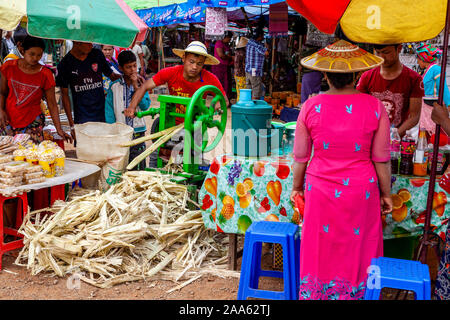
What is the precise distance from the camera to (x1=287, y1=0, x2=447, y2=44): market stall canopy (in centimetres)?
339

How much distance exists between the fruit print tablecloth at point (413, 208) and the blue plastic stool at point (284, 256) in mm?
806

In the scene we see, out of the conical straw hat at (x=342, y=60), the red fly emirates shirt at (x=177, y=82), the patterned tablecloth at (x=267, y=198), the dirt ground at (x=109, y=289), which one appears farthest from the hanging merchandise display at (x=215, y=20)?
the conical straw hat at (x=342, y=60)

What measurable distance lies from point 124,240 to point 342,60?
2.54 metres

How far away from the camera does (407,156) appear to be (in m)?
3.52

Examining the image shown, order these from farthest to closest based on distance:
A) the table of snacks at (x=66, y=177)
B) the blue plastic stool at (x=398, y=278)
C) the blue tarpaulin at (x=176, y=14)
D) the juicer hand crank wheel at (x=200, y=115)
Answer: the blue tarpaulin at (x=176, y=14) < the juicer hand crank wheel at (x=200, y=115) < the table of snacks at (x=66, y=177) < the blue plastic stool at (x=398, y=278)

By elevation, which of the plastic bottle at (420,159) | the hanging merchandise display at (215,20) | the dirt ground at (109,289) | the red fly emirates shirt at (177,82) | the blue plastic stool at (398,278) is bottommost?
the dirt ground at (109,289)

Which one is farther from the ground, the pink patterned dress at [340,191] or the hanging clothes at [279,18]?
the hanging clothes at [279,18]

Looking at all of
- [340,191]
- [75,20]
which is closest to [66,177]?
[75,20]

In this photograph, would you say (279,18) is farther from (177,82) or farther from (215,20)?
(177,82)

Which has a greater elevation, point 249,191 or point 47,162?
point 47,162

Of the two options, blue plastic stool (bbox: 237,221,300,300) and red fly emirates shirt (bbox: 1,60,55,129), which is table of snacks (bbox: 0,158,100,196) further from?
blue plastic stool (bbox: 237,221,300,300)

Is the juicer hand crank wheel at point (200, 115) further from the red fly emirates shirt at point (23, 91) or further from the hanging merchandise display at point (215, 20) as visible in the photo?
the hanging merchandise display at point (215, 20)

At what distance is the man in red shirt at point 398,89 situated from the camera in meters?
4.14
